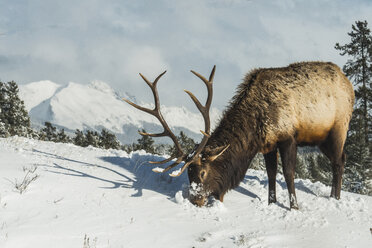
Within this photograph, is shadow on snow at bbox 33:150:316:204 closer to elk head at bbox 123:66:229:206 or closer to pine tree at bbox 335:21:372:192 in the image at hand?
elk head at bbox 123:66:229:206

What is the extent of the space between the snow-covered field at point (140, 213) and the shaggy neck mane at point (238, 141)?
52 cm

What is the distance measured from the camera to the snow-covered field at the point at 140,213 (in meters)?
3.41

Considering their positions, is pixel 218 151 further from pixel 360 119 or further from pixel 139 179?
pixel 360 119

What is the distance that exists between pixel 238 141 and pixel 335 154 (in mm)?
2433

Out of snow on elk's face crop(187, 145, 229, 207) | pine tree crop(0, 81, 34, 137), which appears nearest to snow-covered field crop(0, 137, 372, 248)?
snow on elk's face crop(187, 145, 229, 207)

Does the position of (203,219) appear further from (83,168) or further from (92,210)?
(83,168)

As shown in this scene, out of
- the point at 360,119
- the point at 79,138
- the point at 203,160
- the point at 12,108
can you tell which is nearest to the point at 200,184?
the point at 203,160

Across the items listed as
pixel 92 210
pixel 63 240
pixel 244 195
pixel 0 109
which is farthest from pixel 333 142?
pixel 0 109

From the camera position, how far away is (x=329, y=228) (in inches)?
179

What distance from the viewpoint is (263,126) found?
→ 17.5 feet

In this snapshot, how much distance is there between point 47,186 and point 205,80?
2989 millimetres

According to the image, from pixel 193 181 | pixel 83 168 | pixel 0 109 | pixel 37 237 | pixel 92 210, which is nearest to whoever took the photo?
pixel 37 237

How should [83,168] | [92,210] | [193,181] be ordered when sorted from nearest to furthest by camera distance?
→ 1. [92,210]
2. [193,181]
3. [83,168]

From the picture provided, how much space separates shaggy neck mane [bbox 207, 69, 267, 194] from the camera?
5332 mm
